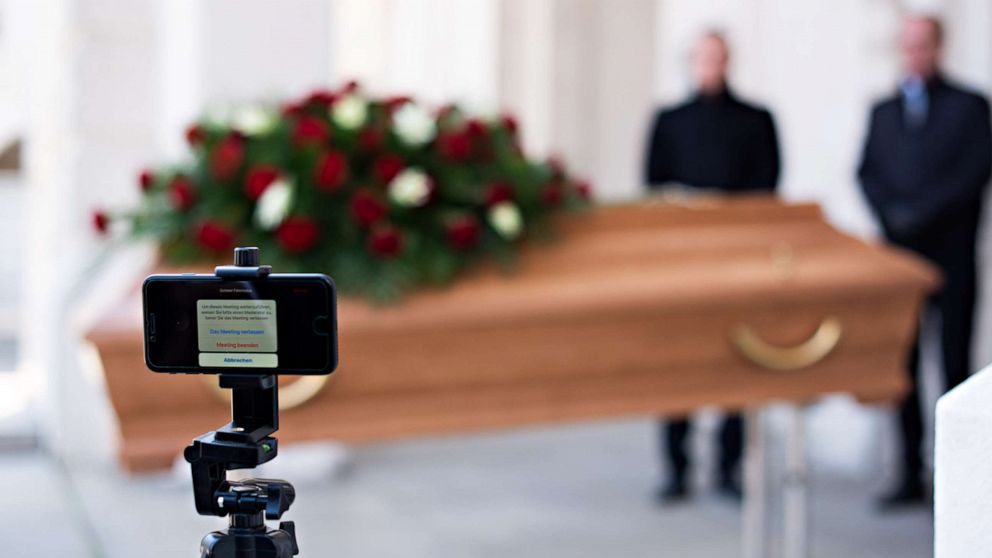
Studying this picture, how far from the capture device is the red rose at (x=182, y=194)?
2.84 m

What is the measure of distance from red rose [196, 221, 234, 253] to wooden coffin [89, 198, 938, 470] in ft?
0.62

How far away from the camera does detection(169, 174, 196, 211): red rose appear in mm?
2840

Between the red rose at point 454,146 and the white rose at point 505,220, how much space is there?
0.14 meters

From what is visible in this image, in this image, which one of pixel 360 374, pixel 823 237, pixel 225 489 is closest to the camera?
pixel 225 489

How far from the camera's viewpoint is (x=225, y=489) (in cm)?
104

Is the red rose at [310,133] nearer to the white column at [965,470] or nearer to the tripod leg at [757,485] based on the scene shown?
the tripod leg at [757,485]

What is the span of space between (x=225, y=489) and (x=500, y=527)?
3.57m

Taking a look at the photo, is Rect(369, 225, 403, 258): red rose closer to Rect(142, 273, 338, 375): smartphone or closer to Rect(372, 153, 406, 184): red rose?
Rect(372, 153, 406, 184): red rose

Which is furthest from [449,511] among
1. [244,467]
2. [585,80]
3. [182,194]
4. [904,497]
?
[244,467]

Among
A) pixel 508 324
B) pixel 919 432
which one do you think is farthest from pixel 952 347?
pixel 508 324

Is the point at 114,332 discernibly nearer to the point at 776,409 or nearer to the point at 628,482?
the point at 628,482

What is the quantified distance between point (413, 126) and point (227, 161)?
43cm

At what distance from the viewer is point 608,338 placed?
282 cm

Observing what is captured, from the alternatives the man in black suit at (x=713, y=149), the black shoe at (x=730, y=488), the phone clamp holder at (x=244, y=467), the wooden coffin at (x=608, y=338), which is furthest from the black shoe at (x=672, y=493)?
the phone clamp holder at (x=244, y=467)
